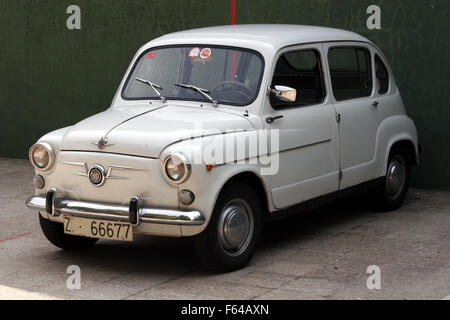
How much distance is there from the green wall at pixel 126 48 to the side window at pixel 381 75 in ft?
3.44

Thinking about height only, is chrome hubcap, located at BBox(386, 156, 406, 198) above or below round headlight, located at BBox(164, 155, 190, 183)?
below

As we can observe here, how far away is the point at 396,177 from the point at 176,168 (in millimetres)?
3290

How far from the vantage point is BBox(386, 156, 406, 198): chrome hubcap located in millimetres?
8672

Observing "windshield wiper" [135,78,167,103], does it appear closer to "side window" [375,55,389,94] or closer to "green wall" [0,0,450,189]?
"side window" [375,55,389,94]

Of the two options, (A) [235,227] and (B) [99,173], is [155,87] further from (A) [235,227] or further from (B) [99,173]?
(A) [235,227]

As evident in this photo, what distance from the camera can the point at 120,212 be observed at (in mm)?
6305

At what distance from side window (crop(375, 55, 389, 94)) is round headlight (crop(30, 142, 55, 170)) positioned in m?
3.47

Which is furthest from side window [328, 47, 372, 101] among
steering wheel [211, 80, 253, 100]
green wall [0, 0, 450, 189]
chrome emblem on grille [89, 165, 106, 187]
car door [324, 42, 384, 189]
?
chrome emblem on grille [89, 165, 106, 187]

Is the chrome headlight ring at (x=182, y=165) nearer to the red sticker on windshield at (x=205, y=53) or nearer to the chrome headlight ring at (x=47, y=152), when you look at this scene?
the chrome headlight ring at (x=47, y=152)

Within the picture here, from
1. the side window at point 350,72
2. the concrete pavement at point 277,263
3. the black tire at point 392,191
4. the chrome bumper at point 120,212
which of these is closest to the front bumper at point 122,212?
the chrome bumper at point 120,212

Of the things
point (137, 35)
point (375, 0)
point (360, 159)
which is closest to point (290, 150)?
point (360, 159)

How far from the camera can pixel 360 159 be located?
8.07 m

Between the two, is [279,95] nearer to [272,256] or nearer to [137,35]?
[272,256]
